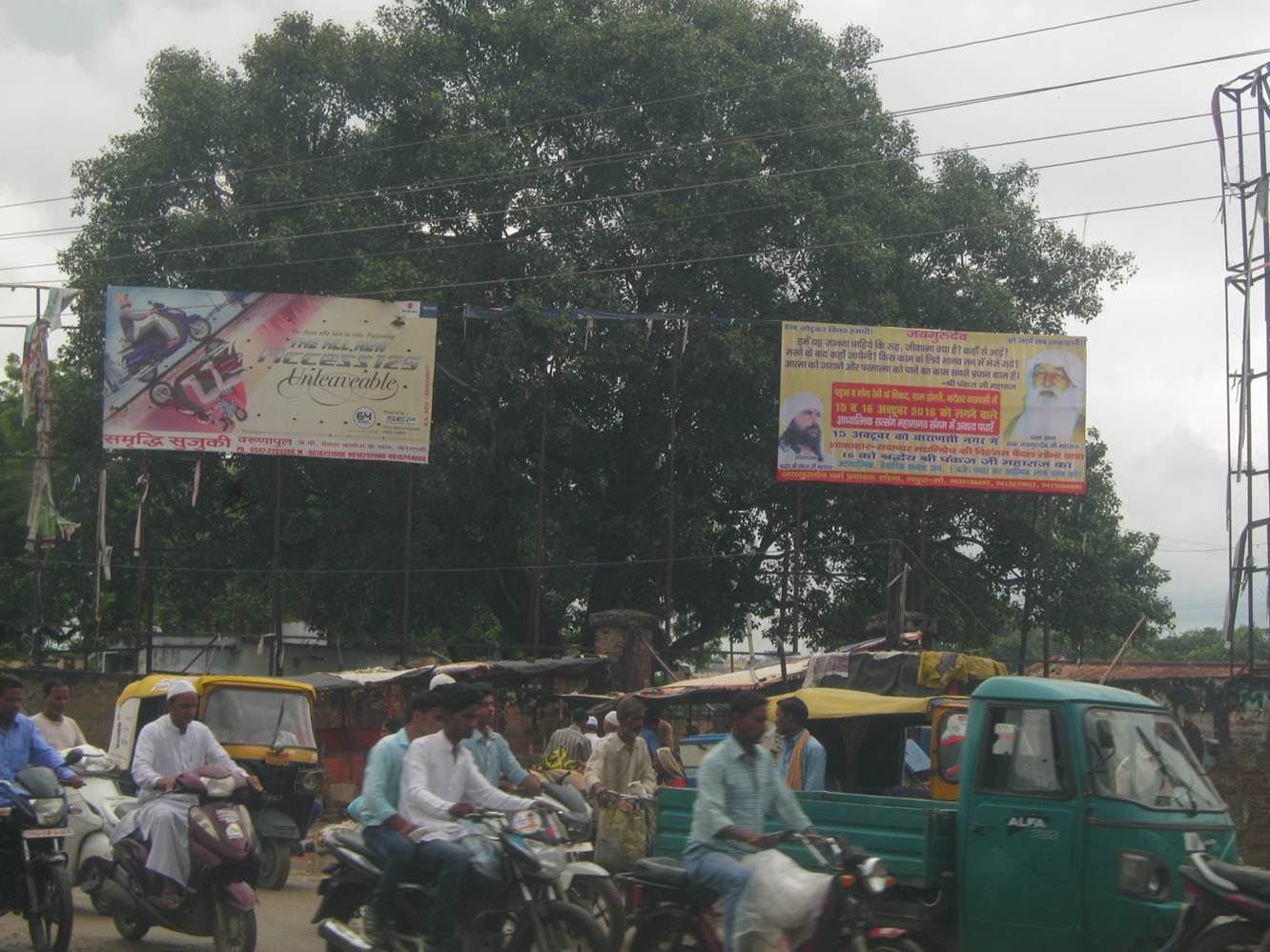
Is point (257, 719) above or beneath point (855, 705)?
beneath

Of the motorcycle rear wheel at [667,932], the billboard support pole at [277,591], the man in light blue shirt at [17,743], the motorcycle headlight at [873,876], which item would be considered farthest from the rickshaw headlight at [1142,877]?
the billboard support pole at [277,591]

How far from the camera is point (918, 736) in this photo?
12648 millimetres

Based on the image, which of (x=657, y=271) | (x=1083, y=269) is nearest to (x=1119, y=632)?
(x=1083, y=269)

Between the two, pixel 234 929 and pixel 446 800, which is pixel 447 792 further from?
pixel 234 929

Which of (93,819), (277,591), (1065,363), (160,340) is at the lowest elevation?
(93,819)

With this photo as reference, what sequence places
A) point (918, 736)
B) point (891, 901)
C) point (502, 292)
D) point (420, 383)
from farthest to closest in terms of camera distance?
1. point (502, 292)
2. point (420, 383)
3. point (918, 736)
4. point (891, 901)

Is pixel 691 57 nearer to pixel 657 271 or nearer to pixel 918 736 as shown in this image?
pixel 657 271

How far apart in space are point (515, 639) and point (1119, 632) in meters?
11.5

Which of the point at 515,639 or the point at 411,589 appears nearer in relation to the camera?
the point at 411,589

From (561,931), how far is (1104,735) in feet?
8.77

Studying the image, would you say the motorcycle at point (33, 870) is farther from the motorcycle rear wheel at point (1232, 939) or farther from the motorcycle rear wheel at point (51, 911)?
the motorcycle rear wheel at point (1232, 939)

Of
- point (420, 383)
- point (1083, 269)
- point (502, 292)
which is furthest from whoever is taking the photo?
point (1083, 269)

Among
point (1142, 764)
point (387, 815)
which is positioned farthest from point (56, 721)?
point (1142, 764)

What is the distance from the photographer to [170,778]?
7973mm
